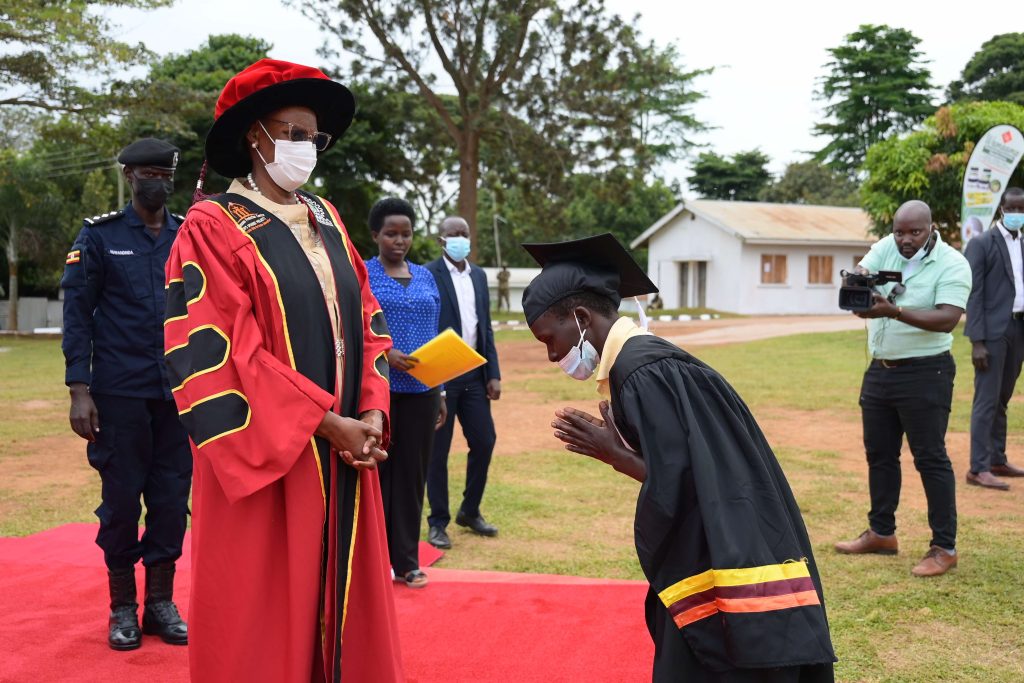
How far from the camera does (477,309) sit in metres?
6.32

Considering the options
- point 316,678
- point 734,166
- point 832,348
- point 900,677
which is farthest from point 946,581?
point 734,166

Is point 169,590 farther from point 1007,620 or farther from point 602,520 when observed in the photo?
point 1007,620

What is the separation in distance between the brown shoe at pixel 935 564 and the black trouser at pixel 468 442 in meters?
2.73

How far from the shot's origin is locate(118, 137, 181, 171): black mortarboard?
162 inches

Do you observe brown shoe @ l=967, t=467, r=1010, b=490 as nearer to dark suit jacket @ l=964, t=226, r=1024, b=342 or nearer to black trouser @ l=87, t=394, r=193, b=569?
dark suit jacket @ l=964, t=226, r=1024, b=342

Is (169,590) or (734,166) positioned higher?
(734,166)

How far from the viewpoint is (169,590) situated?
4.27 meters

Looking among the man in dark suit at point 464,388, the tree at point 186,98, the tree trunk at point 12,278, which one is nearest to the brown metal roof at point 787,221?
the tree at point 186,98

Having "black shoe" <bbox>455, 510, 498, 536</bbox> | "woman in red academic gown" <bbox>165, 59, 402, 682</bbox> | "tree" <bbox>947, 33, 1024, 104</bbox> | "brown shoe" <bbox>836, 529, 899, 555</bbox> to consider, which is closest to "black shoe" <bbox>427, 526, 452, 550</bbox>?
"black shoe" <bbox>455, 510, 498, 536</bbox>

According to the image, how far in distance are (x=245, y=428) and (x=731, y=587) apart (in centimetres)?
159

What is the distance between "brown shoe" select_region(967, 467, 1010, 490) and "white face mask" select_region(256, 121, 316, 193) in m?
6.22

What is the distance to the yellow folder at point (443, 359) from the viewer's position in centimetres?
486

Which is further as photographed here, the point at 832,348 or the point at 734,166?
the point at 734,166

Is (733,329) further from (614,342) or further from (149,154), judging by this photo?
(614,342)
